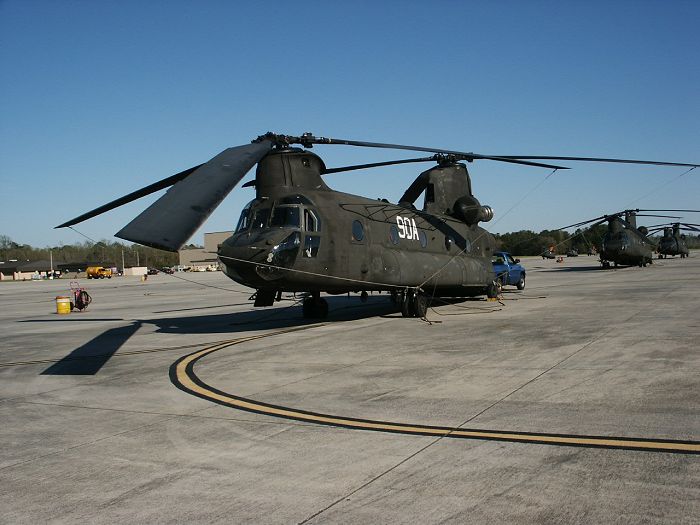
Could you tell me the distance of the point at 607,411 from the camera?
22.2 ft

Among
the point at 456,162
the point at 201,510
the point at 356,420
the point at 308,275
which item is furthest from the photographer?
the point at 456,162

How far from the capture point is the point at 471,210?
2181 cm

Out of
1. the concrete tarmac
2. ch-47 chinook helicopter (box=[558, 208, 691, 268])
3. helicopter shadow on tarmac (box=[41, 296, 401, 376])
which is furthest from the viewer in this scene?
ch-47 chinook helicopter (box=[558, 208, 691, 268])

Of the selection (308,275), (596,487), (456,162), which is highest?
(456,162)

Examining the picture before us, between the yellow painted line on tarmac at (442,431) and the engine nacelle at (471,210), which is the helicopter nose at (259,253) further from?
the engine nacelle at (471,210)

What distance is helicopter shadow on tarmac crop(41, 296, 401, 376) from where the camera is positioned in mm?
11984

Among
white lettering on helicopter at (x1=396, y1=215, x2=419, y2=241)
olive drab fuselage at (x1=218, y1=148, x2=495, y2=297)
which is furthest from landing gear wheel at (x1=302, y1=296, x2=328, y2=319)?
white lettering on helicopter at (x1=396, y1=215, x2=419, y2=241)

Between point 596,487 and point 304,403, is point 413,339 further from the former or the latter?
point 596,487

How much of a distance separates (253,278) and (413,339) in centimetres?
388

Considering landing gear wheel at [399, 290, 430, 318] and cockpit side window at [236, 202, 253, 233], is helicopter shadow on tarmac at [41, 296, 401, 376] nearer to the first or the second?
landing gear wheel at [399, 290, 430, 318]

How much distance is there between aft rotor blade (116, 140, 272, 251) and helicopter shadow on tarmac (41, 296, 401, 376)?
4.31m

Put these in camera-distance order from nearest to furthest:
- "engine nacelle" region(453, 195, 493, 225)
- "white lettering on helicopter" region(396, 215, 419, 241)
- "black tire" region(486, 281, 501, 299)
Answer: "white lettering on helicopter" region(396, 215, 419, 241)
"engine nacelle" region(453, 195, 493, 225)
"black tire" region(486, 281, 501, 299)

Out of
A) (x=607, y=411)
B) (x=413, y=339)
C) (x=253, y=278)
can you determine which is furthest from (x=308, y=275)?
(x=607, y=411)

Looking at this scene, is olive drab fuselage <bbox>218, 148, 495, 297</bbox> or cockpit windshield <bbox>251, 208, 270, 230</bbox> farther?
cockpit windshield <bbox>251, 208, 270, 230</bbox>
